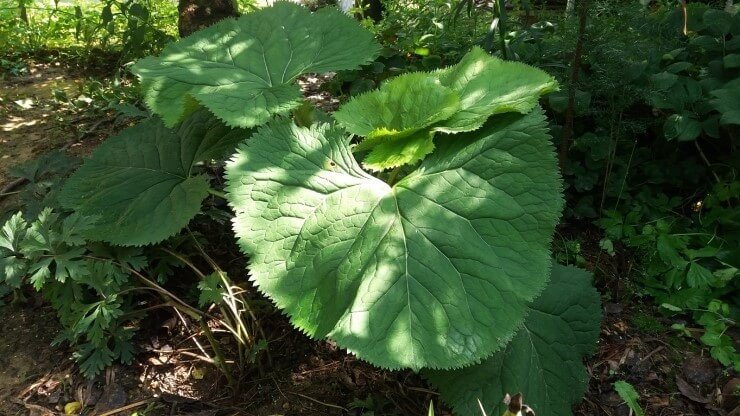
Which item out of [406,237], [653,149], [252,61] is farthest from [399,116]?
[653,149]

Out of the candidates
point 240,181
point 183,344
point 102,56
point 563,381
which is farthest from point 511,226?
point 102,56

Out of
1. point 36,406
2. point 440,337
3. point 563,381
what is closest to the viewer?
point 440,337

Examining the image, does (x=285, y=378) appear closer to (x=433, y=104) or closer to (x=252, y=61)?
(x=433, y=104)

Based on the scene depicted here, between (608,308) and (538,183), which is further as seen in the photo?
(608,308)

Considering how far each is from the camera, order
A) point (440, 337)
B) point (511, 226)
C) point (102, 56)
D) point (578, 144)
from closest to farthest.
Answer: point (440, 337) → point (511, 226) → point (578, 144) → point (102, 56)

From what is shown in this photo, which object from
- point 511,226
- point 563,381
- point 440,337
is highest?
point 511,226

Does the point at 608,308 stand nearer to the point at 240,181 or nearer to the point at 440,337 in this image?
the point at 440,337
